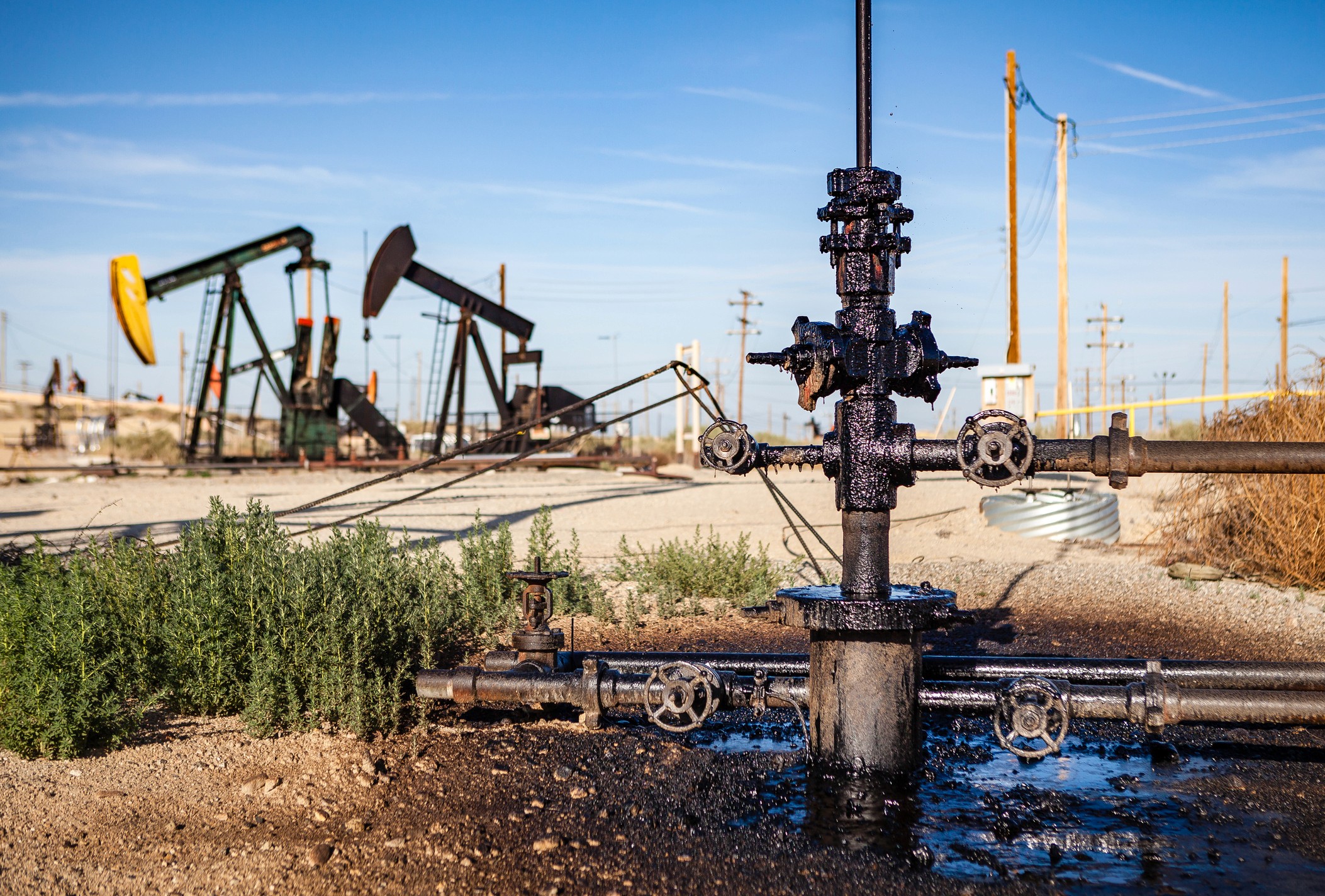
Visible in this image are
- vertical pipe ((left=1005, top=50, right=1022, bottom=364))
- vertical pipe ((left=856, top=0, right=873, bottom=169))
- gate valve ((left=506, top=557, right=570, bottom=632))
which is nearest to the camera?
vertical pipe ((left=856, top=0, right=873, bottom=169))

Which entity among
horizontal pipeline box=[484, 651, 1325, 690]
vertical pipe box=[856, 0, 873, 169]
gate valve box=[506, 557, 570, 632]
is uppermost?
vertical pipe box=[856, 0, 873, 169]

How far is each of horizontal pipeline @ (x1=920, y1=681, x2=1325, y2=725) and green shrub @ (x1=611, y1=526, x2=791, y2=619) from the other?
3.48m

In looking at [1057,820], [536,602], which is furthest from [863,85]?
[1057,820]

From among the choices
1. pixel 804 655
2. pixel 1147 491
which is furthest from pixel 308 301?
pixel 804 655

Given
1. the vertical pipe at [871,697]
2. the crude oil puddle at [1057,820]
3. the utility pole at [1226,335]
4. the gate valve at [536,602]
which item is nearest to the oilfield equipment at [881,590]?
the vertical pipe at [871,697]

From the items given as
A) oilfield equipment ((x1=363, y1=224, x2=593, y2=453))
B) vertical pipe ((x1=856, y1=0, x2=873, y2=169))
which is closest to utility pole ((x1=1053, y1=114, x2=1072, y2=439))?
oilfield equipment ((x1=363, y1=224, x2=593, y2=453))

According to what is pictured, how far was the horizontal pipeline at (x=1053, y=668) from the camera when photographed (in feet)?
11.9

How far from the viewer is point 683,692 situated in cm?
345

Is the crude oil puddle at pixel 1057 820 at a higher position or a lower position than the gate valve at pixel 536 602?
lower

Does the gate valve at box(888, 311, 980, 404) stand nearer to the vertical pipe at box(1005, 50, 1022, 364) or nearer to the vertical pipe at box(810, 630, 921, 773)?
the vertical pipe at box(810, 630, 921, 773)

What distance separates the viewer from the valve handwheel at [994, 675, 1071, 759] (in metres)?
3.20

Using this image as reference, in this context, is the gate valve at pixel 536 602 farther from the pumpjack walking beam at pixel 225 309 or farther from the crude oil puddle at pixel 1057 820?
the pumpjack walking beam at pixel 225 309

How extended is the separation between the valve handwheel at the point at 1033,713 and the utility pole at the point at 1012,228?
15.8 m

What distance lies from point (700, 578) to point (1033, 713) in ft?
13.1
